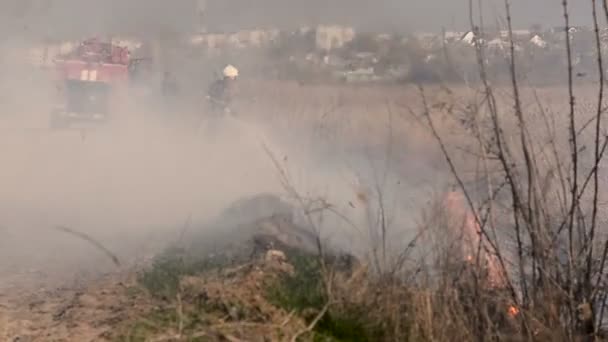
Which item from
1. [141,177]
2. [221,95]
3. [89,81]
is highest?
[89,81]

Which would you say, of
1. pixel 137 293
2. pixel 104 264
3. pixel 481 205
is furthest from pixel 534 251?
pixel 104 264

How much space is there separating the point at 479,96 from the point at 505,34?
13.2 inches

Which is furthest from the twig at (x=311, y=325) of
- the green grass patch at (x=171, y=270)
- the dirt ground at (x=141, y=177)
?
the dirt ground at (x=141, y=177)

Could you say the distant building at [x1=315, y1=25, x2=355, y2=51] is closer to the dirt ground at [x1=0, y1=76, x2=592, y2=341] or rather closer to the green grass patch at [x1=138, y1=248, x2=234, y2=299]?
the dirt ground at [x1=0, y1=76, x2=592, y2=341]

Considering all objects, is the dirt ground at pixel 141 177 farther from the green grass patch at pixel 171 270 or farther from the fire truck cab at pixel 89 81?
the fire truck cab at pixel 89 81

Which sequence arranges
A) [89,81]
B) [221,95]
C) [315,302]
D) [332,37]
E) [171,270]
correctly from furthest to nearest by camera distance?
[332,37]
[89,81]
[221,95]
[171,270]
[315,302]

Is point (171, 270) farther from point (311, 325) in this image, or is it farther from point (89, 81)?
point (89, 81)

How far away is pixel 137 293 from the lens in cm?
495

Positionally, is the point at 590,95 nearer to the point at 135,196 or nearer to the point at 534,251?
the point at 534,251

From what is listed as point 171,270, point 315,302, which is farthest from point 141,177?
point 315,302

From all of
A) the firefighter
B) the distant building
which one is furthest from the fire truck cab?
the distant building

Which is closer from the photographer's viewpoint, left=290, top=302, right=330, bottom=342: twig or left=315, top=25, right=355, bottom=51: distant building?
left=290, top=302, right=330, bottom=342: twig

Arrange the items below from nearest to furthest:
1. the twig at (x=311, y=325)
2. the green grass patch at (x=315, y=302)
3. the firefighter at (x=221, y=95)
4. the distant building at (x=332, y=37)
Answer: the twig at (x=311, y=325) → the green grass patch at (x=315, y=302) → the firefighter at (x=221, y=95) → the distant building at (x=332, y=37)

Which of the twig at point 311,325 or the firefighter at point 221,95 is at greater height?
the firefighter at point 221,95
